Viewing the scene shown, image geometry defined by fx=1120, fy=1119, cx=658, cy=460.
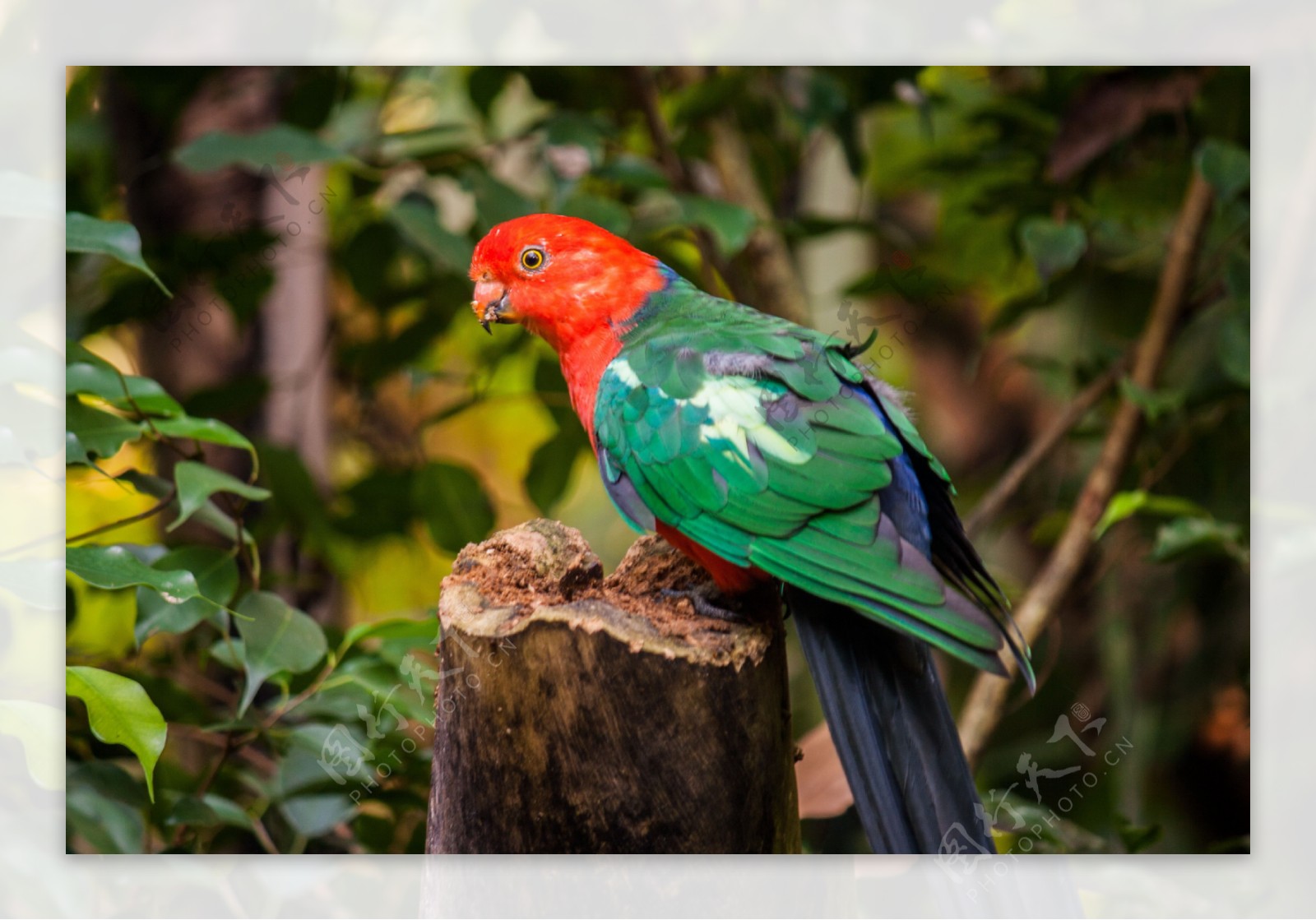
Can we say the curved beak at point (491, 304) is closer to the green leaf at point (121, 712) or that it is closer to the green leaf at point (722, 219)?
the green leaf at point (722, 219)

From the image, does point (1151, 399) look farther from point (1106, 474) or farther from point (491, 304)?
→ point (491, 304)

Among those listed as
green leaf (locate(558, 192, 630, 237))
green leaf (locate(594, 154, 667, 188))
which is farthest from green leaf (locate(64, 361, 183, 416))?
green leaf (locate(594, 154, 667, 188))

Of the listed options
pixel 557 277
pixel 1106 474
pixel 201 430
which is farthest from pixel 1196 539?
pixel 201 430

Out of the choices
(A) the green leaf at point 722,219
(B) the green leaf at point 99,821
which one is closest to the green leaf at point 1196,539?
(A) the green leaf at point 722,219

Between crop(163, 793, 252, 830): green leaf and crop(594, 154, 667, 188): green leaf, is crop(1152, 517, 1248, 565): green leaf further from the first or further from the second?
crop(163, 793, 252, 830): green leaf

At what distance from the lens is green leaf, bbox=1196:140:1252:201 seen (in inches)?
87.2

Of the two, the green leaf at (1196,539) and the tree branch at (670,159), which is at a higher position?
the tree branch at (670,159)

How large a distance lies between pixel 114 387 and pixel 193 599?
1.33 ft

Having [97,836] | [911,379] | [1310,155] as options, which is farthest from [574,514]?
[1310,155]

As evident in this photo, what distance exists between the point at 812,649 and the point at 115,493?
152 cm

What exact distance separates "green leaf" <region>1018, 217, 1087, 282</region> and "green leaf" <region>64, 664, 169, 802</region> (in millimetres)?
1788

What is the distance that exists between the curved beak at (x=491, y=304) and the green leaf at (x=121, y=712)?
32.5 inches

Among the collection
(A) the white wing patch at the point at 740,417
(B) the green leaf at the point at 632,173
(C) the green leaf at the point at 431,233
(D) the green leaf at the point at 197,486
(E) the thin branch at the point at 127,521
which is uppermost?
(B) the green leaf at the point at 632,173

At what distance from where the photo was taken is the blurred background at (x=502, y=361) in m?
2.13
